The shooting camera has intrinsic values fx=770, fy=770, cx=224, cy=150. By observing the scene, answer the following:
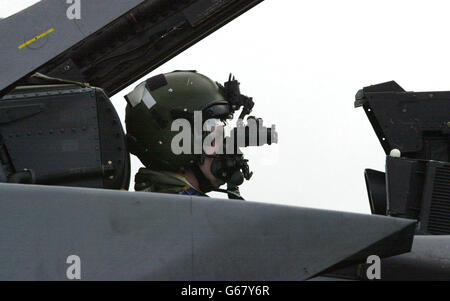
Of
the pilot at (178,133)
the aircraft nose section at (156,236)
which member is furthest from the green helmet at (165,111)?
the aircraft nose section at (156,236)

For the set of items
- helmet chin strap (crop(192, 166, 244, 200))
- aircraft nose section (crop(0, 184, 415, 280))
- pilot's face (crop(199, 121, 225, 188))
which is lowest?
aircraft nose section (crop(0, 184, 415, 280))

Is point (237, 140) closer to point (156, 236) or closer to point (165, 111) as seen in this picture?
point (165, 111)

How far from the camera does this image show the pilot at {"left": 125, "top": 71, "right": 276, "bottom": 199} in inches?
119

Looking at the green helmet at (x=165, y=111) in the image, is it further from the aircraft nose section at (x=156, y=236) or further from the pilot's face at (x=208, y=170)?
the aircraft nose section at (x=156, y=236)

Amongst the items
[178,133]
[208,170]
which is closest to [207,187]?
[208,170]

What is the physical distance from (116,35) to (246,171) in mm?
1020

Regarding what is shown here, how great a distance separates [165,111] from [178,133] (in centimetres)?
10

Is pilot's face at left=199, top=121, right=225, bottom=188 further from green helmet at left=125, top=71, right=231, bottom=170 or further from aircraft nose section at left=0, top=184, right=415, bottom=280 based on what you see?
aircraft nose section at left=0, top=184, right=415, bottom=280

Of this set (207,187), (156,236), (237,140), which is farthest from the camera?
(207,187)

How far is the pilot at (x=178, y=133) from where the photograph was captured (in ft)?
9.93

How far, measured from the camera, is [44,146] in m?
2.56

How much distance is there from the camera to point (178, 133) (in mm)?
3041

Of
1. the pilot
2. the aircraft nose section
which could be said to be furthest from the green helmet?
the aircraft nose section
